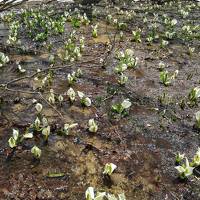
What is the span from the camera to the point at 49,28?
42.8ft

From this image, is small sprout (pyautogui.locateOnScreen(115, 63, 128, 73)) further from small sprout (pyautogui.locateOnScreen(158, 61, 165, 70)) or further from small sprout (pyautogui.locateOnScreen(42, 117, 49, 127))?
small sprout (pyautogui.locateOnScreen(42, 117, 49, 127))

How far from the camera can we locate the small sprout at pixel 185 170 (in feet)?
16.5

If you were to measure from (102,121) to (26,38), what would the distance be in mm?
6663

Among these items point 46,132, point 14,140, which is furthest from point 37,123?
point 14,140

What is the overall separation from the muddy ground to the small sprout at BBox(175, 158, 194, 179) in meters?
0.11

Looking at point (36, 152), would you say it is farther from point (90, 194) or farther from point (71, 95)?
point (71, 95)

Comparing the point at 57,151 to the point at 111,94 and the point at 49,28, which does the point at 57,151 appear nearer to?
the point at 111,94

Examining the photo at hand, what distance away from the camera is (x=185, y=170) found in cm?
504

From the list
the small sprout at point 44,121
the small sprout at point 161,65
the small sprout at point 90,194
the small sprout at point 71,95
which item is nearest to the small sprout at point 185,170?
the small sprout at point 90,194

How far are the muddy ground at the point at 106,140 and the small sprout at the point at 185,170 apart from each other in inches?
4.2

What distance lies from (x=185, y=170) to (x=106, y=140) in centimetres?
141

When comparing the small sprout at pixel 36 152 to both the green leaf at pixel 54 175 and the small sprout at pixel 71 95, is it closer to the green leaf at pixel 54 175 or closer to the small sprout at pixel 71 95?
the green leaf at pixel 54 175

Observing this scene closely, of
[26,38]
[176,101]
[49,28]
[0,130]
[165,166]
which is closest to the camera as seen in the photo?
[165,166]

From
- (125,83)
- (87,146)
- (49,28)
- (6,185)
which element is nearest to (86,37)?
(49,28)
